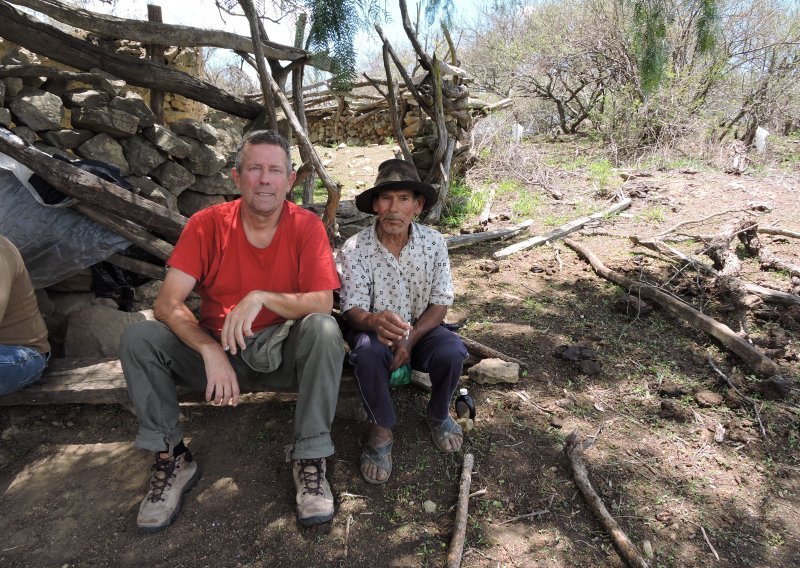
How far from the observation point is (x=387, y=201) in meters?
2.64

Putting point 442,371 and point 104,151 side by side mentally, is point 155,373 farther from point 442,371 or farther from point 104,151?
point 104,151

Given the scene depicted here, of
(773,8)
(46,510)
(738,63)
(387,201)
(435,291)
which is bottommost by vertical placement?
(46,510)

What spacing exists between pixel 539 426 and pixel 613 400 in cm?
59

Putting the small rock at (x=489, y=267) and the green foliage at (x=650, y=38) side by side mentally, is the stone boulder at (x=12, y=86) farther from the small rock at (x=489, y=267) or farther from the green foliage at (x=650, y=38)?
the green foliage at (x=650, y=38)

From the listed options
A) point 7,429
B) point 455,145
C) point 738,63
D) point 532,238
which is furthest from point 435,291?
point 738,63

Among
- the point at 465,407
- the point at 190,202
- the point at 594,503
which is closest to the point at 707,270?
the point at 465,407

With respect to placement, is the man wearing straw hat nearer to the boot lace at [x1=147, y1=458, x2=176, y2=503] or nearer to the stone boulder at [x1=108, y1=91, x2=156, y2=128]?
the boot lace at [x1=147, y1=458, x2=176, y2=503]

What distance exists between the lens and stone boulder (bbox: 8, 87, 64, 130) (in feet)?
12.8

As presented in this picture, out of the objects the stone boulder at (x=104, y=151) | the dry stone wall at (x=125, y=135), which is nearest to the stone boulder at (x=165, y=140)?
the dry stone wall at (x=125, y=135)

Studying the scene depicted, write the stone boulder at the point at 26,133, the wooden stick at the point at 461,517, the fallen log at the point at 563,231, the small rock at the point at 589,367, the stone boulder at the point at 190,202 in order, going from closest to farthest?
1. the wooden stick at the point at 461,517
2. the small rock at the point at 589,367
3. the stone boulder at the point at 26,133
4. the stone boulder at the point at 190,202
5. the fallen log at the point at 563,231

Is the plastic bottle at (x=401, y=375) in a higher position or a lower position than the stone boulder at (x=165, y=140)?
lower

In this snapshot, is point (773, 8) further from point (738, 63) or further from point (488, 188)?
point (488, 188)

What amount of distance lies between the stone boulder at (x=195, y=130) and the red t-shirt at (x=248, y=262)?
8.82 feet

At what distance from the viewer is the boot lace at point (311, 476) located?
2.30 metres
